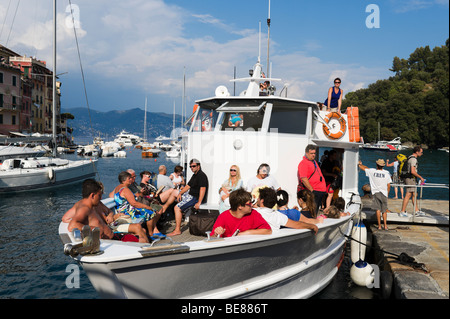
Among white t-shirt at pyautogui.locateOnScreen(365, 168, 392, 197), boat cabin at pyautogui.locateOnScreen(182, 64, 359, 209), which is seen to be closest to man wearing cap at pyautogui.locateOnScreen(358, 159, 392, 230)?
white t-shirt at pyautogui.locateOnScreen(365, 168, 392, 197)

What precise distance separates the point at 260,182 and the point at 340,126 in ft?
9.69

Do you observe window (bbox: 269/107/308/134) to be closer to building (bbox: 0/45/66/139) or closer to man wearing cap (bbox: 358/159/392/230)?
man wearing cap (bbox: 358/159/392/230)

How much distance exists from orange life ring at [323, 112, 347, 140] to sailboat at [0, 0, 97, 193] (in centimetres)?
1765

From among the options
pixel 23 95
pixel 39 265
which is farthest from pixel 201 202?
pixel 23 95

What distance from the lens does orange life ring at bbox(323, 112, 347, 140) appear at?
25.6 feet

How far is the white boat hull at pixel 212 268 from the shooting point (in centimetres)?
381

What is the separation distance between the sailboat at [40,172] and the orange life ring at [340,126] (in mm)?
17655

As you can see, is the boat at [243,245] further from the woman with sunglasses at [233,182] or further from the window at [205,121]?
the woman with sunglasses at [233,182]

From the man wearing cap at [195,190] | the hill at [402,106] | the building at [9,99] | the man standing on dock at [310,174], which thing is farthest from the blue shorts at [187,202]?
the hill at [402,106]

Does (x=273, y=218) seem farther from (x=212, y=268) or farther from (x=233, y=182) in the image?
(x=233, y=182)

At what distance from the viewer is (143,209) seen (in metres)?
5.85

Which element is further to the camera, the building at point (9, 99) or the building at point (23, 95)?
the building at point (23, 95)
